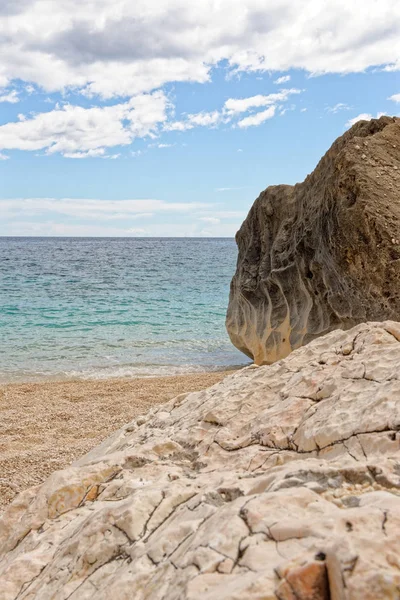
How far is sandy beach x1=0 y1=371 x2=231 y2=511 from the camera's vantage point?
4633mm

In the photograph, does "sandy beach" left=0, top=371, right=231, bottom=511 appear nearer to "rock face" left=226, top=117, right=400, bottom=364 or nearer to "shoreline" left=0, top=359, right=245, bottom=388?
"shoreline" left=0, top=359, right=245, bottom=388

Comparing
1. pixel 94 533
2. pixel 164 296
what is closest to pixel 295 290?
pixel 94 533

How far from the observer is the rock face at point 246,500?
119cm

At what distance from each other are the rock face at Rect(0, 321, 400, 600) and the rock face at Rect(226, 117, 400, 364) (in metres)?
2.54

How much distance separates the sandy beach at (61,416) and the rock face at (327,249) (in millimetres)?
1759

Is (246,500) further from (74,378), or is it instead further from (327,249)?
(74,378)

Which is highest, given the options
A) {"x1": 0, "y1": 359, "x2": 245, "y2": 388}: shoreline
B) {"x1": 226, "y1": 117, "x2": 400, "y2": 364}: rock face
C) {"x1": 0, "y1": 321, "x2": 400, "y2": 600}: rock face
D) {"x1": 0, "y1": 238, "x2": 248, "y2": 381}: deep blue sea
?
{"x1": 226, "y1": 117, "x2": 400, "y2": 364}: rock face

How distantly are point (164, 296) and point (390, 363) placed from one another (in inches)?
750

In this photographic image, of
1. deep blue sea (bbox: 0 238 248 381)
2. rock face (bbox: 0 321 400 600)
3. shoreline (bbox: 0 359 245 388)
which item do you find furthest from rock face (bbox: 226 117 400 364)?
deep blue sea (bbox: 0 238 248 381)

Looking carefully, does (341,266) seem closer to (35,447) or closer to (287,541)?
(35,447)

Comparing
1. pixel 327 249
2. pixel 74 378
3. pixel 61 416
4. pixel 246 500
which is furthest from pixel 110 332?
pixel 246 500

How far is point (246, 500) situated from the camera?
1525mm

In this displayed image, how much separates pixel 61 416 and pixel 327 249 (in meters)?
3.65

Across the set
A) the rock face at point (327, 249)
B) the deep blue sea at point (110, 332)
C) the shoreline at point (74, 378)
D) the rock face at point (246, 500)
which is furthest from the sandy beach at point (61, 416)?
the rock face at point (246, 500)
